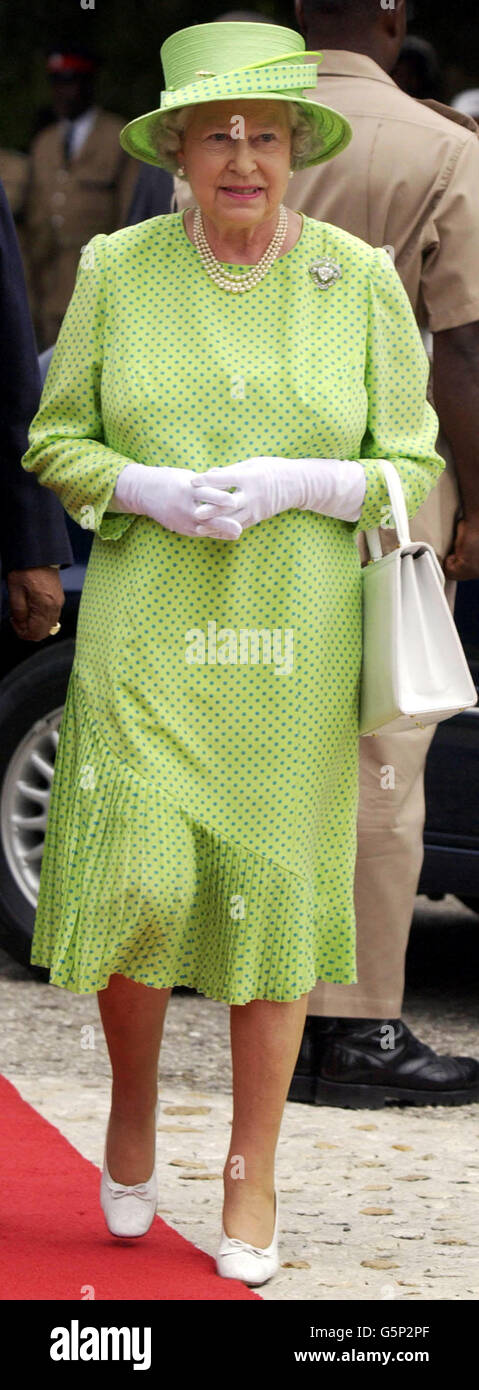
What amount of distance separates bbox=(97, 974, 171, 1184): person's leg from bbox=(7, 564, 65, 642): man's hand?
674mm

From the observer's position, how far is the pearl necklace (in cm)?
352

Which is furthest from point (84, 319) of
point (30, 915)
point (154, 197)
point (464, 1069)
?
point (154, 197)

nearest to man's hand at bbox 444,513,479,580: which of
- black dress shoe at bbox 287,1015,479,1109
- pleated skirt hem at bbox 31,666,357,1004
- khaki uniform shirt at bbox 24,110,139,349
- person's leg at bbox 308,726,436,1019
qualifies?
person's leg at bbox 308,726,436,1019

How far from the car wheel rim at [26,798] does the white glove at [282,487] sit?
2.35 m

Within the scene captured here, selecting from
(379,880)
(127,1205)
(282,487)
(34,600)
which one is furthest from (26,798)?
(282,487)

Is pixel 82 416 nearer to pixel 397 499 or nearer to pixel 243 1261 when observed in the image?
pixel 397 499

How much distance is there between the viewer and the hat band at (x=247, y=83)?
11.1ft

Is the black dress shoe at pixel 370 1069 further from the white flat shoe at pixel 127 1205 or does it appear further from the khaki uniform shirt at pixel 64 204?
the khaki uniform shirt at pixel 64 204

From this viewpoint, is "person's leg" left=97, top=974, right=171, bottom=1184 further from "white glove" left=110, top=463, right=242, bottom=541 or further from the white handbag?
"white glove" left=110, top=463, right=242, bottom=541

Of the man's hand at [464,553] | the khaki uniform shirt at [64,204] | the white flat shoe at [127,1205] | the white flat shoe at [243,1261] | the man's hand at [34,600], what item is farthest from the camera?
the khaki uniform shirt at [64,204]

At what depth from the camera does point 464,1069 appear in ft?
16.3

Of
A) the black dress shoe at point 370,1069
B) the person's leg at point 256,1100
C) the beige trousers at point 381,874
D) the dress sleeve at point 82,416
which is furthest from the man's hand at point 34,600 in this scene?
the black dress shoe at point 370,1069
